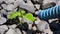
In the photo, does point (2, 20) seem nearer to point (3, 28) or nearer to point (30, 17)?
point (3, 28)

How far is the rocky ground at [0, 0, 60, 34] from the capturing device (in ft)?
5.69

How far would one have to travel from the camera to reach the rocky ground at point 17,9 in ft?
5.69

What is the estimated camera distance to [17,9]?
192 cm

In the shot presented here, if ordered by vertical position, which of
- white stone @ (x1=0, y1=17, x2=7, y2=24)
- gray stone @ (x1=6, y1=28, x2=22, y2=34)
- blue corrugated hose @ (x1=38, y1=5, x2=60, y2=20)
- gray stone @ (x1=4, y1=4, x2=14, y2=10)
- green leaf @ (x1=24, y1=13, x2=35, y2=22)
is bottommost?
gray stone @ (x1=6, y1=28, x2=22, y2=34)

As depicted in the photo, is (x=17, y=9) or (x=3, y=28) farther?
(x=17, y=9)

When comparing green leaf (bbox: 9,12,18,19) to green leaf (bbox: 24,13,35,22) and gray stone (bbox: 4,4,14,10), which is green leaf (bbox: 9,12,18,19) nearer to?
green leaf (bbox: 24,13,35,22)

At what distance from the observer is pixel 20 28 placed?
5.78 ft

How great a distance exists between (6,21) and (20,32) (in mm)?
173

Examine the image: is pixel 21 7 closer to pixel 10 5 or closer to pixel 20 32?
pixel 10 5

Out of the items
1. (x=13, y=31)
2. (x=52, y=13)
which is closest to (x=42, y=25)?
(x=13, y=31)

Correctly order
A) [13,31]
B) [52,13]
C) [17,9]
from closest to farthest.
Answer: [52,13], [13,31], [17,9]

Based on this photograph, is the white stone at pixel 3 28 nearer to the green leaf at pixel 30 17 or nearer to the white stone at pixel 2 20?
the white stone at pixel 2 20

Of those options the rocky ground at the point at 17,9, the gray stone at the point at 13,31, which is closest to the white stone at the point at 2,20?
the rocky ground at the point at 17,9

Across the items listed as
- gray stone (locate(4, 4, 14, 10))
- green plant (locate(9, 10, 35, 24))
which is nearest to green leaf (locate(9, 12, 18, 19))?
green plant (locate(9, 10, 35, 24))
